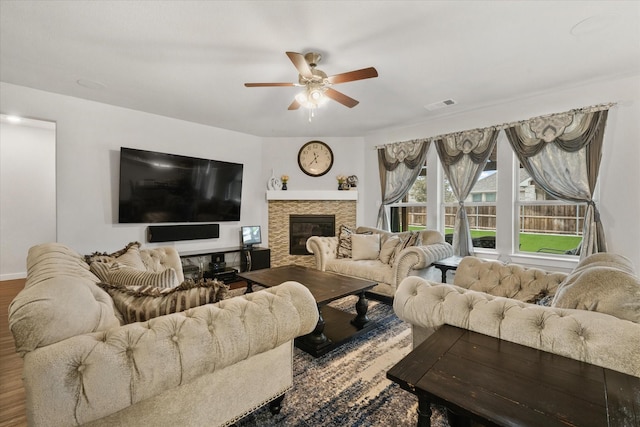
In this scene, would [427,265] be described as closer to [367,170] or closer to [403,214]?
[403,214]

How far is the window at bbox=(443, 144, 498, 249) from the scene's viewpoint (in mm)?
4008

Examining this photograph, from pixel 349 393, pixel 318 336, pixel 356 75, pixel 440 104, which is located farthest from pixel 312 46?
pixel 349 393

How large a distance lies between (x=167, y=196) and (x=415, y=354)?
422 centimetres

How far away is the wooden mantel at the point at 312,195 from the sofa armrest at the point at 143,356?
4.04 metres

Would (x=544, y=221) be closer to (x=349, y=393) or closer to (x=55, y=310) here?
(x=349, y=393)

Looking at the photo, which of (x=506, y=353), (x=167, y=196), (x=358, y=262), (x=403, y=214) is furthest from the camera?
Answer: (x=403, y=214)

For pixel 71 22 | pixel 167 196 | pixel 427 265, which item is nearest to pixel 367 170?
pixel 427 265

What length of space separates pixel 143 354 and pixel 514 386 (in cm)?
129

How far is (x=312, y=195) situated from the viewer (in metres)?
5.36

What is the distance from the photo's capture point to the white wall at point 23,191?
453cm

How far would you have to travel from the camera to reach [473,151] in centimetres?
403

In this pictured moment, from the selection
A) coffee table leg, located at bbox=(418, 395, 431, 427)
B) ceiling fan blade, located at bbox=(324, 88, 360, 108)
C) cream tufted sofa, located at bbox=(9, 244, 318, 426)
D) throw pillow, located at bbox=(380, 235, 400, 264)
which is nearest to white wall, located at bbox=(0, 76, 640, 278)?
throw pillow, located at bbox=(380, 235, 400, 264)

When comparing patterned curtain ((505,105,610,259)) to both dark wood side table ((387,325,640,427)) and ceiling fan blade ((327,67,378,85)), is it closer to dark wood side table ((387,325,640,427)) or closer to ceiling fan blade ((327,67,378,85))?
ceiling fan blade ((327,67,378,85))

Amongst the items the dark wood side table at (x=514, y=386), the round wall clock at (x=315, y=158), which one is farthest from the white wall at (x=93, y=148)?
the dark wood side table at (x=514, y=386)
